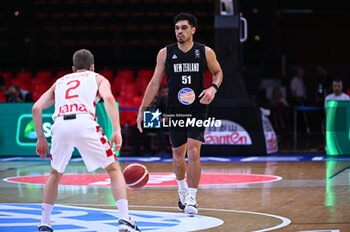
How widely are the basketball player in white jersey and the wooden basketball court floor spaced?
110 centimetres

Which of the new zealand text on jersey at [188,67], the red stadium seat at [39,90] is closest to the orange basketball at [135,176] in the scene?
the new zealand text on jersey at [188,67]

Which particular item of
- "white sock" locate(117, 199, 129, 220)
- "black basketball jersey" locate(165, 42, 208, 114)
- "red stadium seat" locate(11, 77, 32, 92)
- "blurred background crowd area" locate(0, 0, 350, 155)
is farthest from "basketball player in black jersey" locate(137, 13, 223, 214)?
"blurred background crowd area" locate(0, 0, 350, 155)

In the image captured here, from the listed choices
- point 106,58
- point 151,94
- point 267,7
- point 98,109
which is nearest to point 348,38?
point 267,7

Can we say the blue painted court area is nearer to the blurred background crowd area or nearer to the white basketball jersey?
the blurred background crowd area

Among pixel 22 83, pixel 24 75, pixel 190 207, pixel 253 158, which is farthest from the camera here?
pixel 24 75

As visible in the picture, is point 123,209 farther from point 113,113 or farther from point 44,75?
point 44,75

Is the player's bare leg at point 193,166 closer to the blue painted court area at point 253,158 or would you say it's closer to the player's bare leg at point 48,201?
the player's bare leg at point 48,201

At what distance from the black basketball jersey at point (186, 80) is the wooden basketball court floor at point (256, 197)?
1177mm

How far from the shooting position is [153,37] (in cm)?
2361

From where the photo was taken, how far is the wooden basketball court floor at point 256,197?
6.81m

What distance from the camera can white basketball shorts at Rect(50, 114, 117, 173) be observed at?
6008 millimetres

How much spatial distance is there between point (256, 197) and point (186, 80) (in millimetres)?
1939

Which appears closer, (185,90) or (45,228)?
(45,228)

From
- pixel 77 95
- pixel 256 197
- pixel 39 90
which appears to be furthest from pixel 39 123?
pixel 39 90
